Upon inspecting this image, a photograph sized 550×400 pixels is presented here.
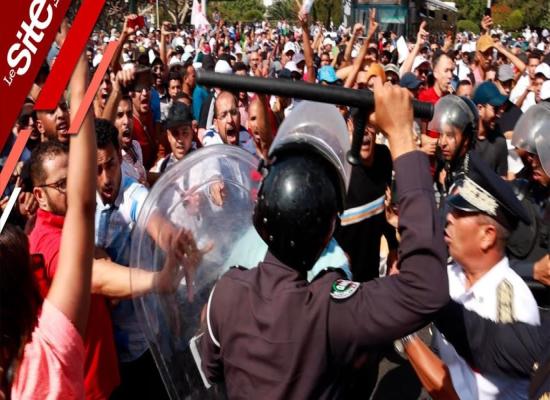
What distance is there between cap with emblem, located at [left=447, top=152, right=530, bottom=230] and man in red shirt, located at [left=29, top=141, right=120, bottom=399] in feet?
4.69

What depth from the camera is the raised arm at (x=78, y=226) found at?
1.82 m

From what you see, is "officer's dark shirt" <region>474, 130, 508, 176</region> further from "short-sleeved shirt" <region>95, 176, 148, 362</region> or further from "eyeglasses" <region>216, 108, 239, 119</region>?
"short-sleeved shirt" <region>95, 176, 148, 362</region>

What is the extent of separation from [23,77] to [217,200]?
2.21ft

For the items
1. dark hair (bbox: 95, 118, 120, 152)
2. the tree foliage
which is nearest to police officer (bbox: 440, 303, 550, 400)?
dark hair (bbox: 95, 118, 120, 152)

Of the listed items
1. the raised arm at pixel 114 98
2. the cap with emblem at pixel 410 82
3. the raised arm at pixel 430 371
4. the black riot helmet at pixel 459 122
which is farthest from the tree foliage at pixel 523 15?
the raised arm at pixel 430 371

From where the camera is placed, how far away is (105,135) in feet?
11.1

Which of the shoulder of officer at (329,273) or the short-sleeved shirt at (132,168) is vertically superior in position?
the shoulder of officer at (329,273)

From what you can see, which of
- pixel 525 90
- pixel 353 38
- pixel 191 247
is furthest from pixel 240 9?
pixel 191 247

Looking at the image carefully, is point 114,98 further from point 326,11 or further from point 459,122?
point 326,11

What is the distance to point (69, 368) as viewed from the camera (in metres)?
1.82

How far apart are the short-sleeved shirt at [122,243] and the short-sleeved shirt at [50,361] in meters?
1.10

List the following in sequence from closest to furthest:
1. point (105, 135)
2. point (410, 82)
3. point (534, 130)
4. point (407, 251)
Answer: point (407, 251)
point (105, 135)
point (534, 130)
point (410, 82)

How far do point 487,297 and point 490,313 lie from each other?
0.28ft

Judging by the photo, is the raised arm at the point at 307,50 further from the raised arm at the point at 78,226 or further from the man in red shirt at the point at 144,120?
the raised arm at the point at 78,226
